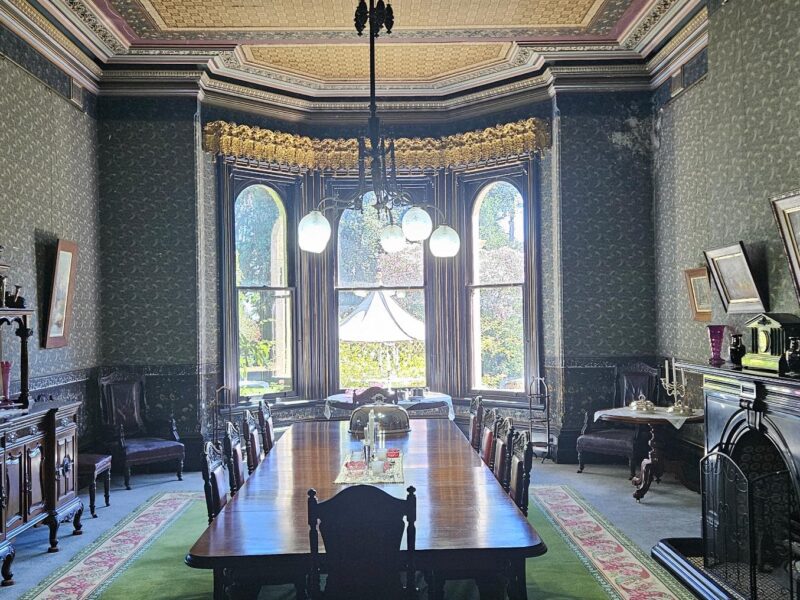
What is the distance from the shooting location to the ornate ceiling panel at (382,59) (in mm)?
8500

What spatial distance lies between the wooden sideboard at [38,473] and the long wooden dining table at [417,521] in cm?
177

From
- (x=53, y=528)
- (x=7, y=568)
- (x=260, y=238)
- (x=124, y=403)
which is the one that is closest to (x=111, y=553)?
(x=53, y=528)

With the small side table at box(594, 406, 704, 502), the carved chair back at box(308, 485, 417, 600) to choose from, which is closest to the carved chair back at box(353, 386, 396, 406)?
the small side table at box(594, 406, 704, 502)

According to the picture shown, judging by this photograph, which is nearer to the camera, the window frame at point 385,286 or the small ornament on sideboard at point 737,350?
the small ornament on sideboard at point 737,350

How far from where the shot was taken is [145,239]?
8.51 metres

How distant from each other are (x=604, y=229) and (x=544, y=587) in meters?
4.86

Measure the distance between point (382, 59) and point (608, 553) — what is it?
589 cm

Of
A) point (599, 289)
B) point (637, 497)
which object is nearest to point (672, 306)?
point (599, 289)

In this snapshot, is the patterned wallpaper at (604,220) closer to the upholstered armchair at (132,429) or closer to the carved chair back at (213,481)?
the upholstered armchair at (132,429)

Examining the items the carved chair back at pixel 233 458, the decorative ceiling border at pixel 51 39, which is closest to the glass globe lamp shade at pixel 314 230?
the carved chair back at pixel 233 458

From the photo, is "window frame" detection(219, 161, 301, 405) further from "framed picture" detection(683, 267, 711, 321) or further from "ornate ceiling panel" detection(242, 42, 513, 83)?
"framed picture" detection(683, 267, 711, 321)

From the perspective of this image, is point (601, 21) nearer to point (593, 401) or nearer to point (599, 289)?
point (599, 289)

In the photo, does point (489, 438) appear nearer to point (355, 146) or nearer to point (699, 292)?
point (699, 292)

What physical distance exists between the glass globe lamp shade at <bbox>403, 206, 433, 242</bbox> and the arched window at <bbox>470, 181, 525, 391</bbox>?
4320 millimetres
